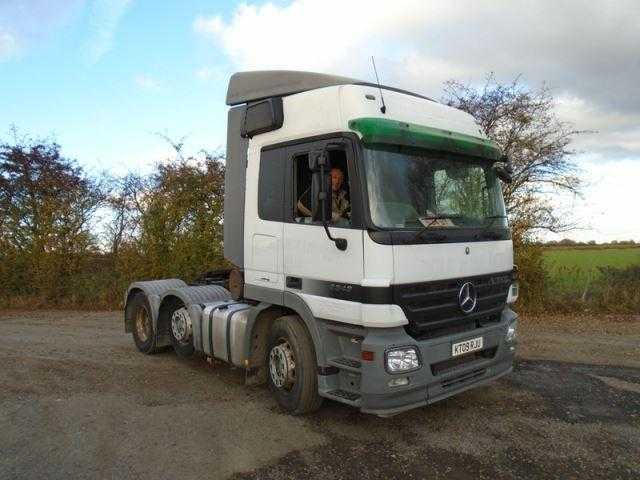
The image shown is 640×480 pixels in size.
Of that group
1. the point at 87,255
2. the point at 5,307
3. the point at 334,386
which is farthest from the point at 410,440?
the point at 5,307

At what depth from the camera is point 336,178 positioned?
4.36 meters

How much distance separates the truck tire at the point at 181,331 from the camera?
6.56 meters

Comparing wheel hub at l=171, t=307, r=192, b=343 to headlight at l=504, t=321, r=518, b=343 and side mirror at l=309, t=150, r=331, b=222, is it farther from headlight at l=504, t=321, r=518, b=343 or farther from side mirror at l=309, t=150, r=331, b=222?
headlight at l=504, t=321, r=518, b=343

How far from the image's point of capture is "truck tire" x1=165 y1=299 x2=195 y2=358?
6.56 metres

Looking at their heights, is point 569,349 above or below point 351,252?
below

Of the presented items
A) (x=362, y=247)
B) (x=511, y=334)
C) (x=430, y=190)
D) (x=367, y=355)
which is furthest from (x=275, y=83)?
(x=511, y=334)

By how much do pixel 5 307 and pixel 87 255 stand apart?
236cm

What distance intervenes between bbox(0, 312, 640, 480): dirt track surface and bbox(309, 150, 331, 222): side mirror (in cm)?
194

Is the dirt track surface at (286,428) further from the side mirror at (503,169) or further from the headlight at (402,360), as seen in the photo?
the side mirror at (503,169)

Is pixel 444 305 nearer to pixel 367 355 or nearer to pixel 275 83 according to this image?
pixel 367 355

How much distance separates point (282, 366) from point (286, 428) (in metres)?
0.57

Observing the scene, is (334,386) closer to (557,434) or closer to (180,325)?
(557,434)

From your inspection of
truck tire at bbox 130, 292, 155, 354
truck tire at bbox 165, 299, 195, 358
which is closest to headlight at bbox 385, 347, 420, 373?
truck tire at bbox 165, 299, 195, 358

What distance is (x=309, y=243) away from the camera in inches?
181
